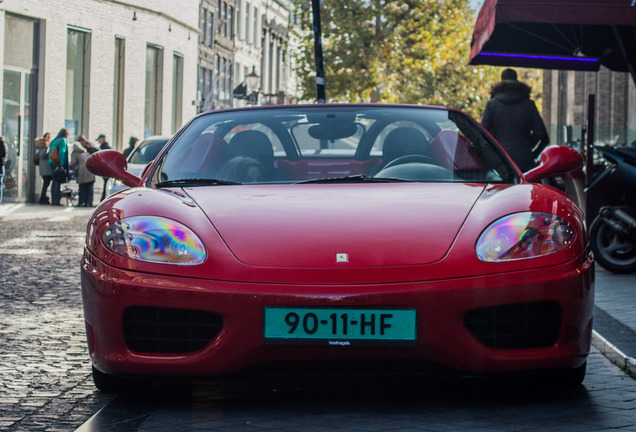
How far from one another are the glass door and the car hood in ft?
69.6

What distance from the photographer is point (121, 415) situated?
4320 mm

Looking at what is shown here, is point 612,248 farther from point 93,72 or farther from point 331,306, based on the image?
point 93,72

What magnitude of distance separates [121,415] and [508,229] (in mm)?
1599

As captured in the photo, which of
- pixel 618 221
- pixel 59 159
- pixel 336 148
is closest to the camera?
pixel 336 148

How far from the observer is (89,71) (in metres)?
29.2

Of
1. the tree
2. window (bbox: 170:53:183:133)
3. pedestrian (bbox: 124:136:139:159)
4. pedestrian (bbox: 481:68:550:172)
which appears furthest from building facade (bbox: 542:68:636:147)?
window (bbox: 170:53:183:133)

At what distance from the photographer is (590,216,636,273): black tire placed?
32.3ft

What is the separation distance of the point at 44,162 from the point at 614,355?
814 inches

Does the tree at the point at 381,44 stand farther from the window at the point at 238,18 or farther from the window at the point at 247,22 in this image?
the window at the point at 247,22

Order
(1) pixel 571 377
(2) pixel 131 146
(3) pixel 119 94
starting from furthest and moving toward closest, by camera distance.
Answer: (3) pixel 119 94 → (2) pixel 131 146 → (1) pixel 571 377

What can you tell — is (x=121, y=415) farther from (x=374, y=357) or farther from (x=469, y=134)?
(x=469, y=134)

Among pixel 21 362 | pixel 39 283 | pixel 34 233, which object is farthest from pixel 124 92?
pixel 21 362

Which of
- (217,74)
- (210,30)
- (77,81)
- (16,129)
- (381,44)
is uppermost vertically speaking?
(210,30)

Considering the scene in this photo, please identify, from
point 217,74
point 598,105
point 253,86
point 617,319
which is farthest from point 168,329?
point 217,74
